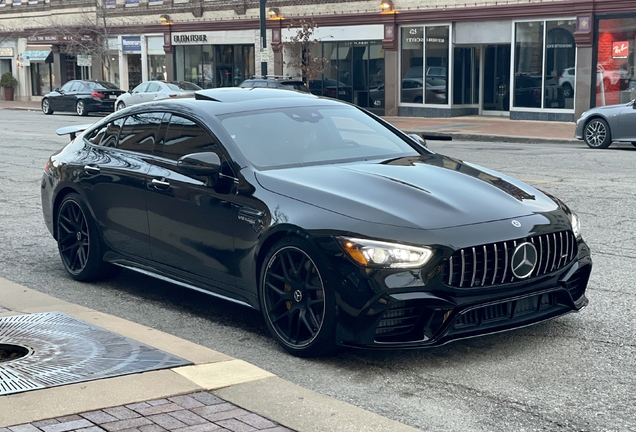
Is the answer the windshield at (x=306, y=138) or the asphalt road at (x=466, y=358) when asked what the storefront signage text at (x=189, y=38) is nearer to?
the asphalt road at (x=466, y=358)

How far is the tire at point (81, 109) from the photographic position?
38.1 m

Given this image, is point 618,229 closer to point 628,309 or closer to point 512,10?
point 628,309

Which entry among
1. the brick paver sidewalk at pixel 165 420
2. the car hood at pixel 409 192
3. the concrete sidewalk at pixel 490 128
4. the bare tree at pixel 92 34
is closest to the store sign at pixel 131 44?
the bare tree at pixel 92 34

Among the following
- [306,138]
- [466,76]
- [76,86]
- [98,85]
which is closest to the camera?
[306,138]

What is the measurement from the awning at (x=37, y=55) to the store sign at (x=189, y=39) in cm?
1226

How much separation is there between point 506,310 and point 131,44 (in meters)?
43.3

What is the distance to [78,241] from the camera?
24.9 ft

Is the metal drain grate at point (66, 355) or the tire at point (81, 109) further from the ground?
the tire at point (81, 109)

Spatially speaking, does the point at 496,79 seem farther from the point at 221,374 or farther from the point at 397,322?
the point at 221,374

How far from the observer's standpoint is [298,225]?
5.33m

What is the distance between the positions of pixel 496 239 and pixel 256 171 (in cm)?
167

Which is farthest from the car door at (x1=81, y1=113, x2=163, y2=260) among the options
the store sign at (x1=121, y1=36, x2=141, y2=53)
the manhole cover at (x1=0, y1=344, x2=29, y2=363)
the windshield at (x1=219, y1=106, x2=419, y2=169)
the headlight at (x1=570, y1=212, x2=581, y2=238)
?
the store sign at (x1=121, y1=36, x2=141, y2=53)

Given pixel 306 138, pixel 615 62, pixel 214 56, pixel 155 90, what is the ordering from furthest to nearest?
pixel 214 56 → pixel 155 90 → pixel 615 62 → pixel 306 138

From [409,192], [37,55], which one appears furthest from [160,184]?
[37,55]
